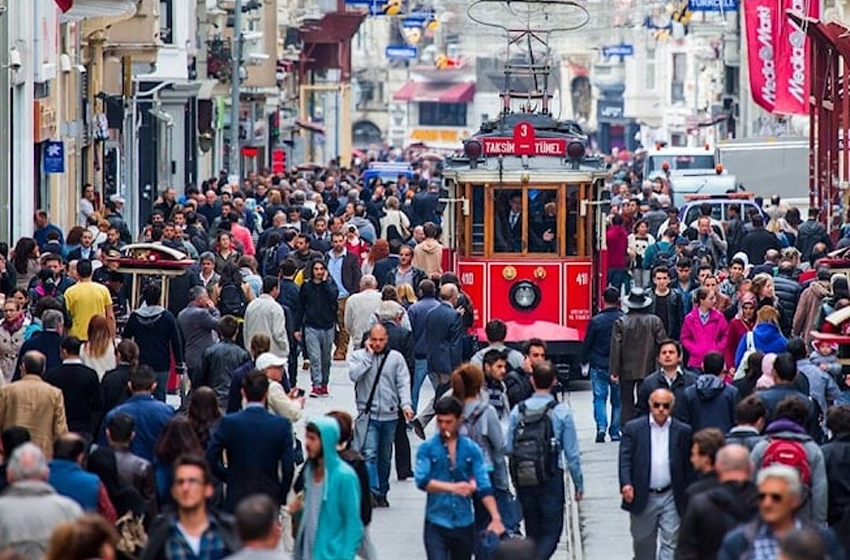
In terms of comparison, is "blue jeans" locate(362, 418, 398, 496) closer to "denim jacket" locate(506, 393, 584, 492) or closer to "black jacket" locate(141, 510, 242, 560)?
"denim jacket" locate(506, 393, 584, 492)

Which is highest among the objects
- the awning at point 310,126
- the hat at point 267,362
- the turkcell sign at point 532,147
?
the awning at point 310,126

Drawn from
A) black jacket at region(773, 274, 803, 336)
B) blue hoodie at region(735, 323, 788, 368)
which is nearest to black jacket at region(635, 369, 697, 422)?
blue hoodie at region(735, 323, 788, 368)

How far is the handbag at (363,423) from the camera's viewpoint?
1936cm

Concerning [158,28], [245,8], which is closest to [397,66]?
[245,8]

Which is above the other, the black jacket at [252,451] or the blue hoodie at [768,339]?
the blue hoodie at [768,339]

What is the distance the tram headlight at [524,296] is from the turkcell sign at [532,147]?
1.35 meters

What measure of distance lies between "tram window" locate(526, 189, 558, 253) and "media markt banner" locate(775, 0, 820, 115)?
1904 centimetres

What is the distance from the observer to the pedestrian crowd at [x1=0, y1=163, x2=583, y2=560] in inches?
494

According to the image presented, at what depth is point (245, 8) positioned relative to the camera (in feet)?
201

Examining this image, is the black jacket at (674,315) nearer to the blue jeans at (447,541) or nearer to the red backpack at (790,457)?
the blue jeans at (447,541)

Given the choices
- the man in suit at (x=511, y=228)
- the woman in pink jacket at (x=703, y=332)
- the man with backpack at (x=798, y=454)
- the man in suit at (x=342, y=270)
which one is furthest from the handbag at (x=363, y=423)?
the man in suit at (x=342, y=270)

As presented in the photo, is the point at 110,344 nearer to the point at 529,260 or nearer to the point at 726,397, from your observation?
the point at 726,397

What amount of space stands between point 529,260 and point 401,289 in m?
2.55

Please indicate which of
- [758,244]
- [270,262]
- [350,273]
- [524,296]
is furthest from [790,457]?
[758,244]
